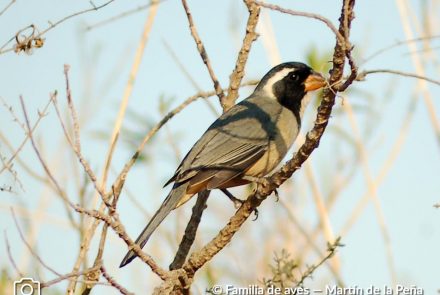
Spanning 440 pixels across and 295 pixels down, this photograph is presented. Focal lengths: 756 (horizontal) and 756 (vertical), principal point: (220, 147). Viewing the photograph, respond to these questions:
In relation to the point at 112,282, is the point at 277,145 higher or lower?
higher

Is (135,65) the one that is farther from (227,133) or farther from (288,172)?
(288,172)

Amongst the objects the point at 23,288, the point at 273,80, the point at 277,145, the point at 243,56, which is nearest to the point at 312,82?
the point at 273,80

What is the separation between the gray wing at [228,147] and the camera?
4336 millimetres

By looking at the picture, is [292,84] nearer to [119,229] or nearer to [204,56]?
[204,56]

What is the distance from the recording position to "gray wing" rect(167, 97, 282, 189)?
14.2 feet

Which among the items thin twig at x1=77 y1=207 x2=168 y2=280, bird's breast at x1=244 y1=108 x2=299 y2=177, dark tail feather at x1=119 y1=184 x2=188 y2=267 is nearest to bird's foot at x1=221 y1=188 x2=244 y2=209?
bird's breast at x1=244 y1=108 x2=299 y2=177

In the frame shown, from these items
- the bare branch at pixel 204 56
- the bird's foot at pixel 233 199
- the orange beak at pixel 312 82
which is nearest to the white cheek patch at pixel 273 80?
the orange beak at pixel 312 82

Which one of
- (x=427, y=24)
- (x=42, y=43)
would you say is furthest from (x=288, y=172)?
(x=427, y=24)

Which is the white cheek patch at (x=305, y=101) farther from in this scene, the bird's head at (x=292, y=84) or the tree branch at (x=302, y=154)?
the tree branch at (x=302, y=154)

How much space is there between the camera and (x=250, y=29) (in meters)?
4.07

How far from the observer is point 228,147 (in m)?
4.59

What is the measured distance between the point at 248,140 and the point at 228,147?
0.14 metres

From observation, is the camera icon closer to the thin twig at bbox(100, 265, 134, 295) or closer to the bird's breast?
the thin twig at bbox(100, 265, 134, 295)

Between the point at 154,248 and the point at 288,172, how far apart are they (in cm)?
204
